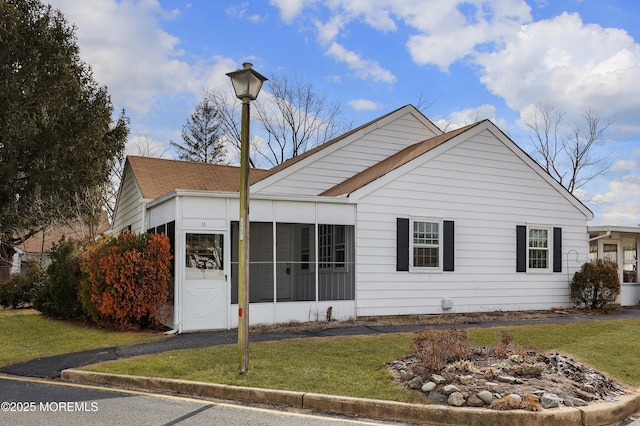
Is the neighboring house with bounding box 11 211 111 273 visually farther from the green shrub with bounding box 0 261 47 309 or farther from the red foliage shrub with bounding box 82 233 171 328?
the red foliage shrub with bounding box 82 233 171 328

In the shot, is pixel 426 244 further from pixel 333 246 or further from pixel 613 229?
pixel 613 229

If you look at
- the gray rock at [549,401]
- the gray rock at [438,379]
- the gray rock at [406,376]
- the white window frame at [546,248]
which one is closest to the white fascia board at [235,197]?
the white window frame at [546,248]

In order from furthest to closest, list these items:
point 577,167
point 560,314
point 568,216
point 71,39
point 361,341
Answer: point 577,167 → point 71,39 → point 568,216 → point 560,314 → point 361,341

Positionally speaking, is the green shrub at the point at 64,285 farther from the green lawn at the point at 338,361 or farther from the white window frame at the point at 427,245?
the white window frame at the point at 427,245

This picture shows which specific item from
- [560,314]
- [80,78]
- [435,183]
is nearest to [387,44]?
[435,183]

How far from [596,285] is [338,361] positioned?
459 inches

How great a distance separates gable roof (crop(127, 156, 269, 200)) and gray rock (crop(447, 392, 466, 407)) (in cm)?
1284

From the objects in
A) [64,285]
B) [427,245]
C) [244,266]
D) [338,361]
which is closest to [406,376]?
[338,361]

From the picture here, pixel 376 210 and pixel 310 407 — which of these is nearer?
pixel 310 407

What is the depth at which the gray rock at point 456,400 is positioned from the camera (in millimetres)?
6468

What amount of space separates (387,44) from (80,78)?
56.0 feet

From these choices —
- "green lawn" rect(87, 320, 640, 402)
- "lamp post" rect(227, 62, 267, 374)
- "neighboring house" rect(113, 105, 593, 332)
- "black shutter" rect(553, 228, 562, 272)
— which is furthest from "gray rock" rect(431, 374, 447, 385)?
"black shutter" rect(553, 228, 562, 272)

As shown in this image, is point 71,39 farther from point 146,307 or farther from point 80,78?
point 146,307

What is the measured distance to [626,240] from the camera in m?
21.5
